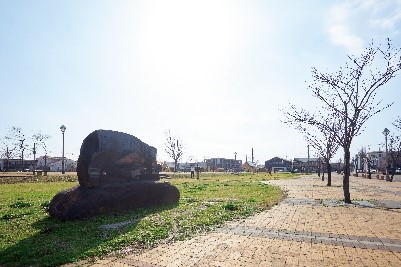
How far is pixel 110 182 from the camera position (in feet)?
36.6

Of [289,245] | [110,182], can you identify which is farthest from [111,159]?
[289,245]

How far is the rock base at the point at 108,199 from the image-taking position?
9.41m

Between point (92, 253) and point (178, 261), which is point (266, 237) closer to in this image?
point (178, 261)

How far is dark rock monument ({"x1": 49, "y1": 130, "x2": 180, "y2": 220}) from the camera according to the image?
9.61m

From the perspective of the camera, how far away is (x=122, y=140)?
38.4 ft

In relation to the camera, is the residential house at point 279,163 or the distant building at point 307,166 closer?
the distant building at point 307,166

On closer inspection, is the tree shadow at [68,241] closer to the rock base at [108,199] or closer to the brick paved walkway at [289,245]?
the rock base at [108,199]

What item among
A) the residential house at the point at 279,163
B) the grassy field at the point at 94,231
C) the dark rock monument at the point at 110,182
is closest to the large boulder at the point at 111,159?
the dark rock monument at the point at 110,182

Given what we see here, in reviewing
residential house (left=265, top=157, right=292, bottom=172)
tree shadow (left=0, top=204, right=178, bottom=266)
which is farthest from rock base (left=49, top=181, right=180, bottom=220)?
residential house (left=265, top=157, right=292, bottom=172)

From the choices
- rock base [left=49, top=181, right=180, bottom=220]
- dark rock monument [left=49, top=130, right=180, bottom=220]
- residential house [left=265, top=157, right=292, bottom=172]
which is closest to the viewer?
rock base [left=49, top=181, right=180, bottom=220]

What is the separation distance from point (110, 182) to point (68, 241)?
420cm

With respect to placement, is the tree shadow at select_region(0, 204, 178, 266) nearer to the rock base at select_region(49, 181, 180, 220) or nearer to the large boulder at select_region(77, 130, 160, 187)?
the rock base at select_region(49, 181, 180, 220)

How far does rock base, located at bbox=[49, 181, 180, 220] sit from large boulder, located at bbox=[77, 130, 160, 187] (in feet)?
1.19

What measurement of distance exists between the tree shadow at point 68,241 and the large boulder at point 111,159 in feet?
5.05
